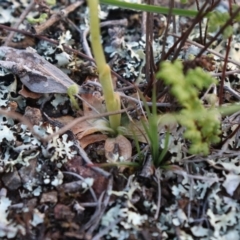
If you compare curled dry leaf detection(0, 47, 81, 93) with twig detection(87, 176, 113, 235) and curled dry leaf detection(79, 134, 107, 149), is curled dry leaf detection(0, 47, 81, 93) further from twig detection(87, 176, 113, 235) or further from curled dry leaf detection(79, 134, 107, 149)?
twig detection(87, 176, 113, 235)

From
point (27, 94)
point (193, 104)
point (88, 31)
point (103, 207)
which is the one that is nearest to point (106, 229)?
point (103, 207)

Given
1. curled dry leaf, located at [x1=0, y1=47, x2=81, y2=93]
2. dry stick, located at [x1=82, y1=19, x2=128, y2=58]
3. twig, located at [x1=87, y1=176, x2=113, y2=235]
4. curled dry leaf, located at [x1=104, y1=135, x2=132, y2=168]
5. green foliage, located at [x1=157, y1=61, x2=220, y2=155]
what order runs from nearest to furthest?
Answer: green foliage, located at [x1=157, y1=61, x2=220, y2=155]
twig, located at [x1=87, y1=176, x2=113, y2=235]
curled dry leaf, located at [x1=104, y1=135, x2=132, y2=168]
curled dry leaf, located at [x1=0, y1=47, x2=81, y2=93]
dry stick, located at [x1=82, y1=19, x2=128, y2=58]

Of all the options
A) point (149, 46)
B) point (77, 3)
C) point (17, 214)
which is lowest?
point (17, 214)

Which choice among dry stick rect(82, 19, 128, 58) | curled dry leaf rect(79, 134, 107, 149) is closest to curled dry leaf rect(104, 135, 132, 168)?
curled dry leaf rect(79, 134, 107, 149)

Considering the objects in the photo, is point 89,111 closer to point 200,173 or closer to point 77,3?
point 200,173

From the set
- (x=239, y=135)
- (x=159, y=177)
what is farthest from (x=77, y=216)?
(x=239, y=135)

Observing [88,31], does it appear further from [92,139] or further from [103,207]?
[103,207]

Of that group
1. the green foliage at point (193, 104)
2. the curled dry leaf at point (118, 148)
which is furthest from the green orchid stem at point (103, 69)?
the green foliage at point (193, 104)
